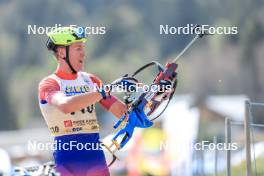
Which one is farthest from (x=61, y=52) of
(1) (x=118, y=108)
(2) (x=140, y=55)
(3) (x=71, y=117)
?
(2) (x=140, y=55)

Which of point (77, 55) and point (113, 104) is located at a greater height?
point (77, 55)

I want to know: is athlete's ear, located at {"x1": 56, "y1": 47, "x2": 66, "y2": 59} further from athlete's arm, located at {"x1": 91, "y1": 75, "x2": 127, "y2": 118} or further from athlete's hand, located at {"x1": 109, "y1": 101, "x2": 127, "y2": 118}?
athlete's hand, located at {"x1": 109, "y1": 101, "x2": 127, "y2": 118}

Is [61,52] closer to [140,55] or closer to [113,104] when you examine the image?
[113,104]

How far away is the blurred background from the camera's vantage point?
61906 millimetres

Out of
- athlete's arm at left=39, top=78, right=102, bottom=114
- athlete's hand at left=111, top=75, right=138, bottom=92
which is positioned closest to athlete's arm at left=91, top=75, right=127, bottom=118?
athlete's hand at left=111, top=75, right=138, bottom=92

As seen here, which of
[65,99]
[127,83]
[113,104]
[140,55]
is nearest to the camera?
[65,99]

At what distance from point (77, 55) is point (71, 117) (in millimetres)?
527

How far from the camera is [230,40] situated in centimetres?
6656

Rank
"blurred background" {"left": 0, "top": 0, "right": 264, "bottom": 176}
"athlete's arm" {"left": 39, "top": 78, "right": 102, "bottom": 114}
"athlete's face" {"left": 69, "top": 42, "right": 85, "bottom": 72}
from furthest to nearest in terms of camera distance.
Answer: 1. "blurred background" {"left": 0, "top": 0, "right": 264, "bottom": 176}
2. "athlete's face" {"left": 69, "top": 42, "right": 85, "bottom": 72}
3. "athlete's arm" {"left": 39, "top": 78, "right": 102, "bottom": 114}

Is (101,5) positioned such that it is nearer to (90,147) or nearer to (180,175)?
(180,175)

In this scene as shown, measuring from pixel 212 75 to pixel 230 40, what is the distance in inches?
222

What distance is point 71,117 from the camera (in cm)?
866

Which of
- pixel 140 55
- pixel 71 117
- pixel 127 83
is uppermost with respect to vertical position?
pixel 140 55

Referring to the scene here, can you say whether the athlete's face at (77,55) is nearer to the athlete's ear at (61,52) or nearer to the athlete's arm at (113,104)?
the athlete's ear at (61,52)
